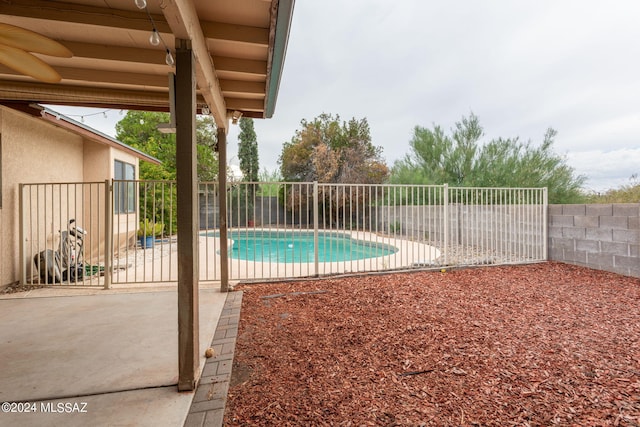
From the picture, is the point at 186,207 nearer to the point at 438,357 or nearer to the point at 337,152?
the point at 438,357

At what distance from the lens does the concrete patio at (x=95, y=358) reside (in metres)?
1.73

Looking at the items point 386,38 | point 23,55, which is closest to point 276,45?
point 23,55

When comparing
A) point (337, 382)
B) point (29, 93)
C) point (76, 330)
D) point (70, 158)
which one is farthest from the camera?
point (70, 158)

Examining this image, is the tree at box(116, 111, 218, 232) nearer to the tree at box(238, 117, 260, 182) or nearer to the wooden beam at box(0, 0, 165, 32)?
the tree at box(238, 117, 260, 182)

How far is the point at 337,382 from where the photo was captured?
6.64ft

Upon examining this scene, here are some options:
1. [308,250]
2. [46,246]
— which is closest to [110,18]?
[308,250]

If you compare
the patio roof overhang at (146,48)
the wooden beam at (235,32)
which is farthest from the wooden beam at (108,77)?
the wooden beam at (235,32)

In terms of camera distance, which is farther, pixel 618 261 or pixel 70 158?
pixel 70 158

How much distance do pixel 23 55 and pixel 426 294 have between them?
484cm

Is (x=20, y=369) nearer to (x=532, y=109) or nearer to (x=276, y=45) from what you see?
(x=276, y=45)

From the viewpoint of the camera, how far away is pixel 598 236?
17.4 feet

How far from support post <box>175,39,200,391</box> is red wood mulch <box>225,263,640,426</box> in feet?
1.31

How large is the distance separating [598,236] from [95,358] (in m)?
7.65

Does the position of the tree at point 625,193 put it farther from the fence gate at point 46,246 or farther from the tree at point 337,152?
the fence gate at point 46,246
